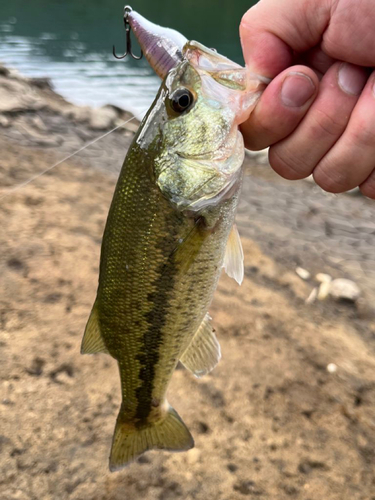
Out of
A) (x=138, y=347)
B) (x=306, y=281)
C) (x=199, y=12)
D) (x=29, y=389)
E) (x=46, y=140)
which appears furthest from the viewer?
(x=199, y=12)

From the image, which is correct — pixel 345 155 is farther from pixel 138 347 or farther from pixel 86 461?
pixel 86 461

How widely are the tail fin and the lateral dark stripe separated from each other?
55 mm

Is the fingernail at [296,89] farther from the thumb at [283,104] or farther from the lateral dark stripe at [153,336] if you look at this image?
the lateral dark stripe at [153,336]

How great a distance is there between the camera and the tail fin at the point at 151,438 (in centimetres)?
223

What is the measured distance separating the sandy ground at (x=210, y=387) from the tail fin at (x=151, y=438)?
2.39 ft

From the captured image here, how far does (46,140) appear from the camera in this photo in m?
7.75

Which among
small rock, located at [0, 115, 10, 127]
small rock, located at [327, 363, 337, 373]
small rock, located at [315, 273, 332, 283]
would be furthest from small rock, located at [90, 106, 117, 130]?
small rock, located at [327, 363, 337, 373]

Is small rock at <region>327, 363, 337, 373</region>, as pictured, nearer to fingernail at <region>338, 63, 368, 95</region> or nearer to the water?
fingernail at <region>338, 63, 368, 95</region>

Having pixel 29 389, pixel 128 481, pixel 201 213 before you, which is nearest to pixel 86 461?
pixel 128 481

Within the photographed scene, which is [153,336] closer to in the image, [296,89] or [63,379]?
[296,89]

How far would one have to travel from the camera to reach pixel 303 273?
16.4ft

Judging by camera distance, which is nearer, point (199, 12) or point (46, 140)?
point (46, 140)

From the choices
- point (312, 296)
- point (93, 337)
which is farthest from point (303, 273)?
point (93, 337)

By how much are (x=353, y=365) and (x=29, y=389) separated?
92.5 inches
